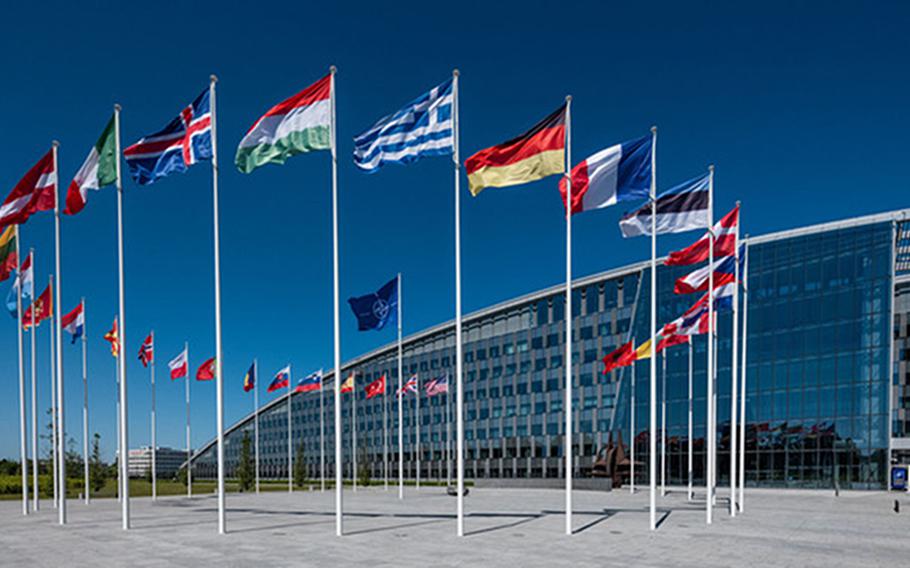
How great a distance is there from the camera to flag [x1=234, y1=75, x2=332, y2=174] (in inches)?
881

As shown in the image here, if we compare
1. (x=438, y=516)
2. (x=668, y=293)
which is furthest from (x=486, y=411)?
(x=438, y=516)

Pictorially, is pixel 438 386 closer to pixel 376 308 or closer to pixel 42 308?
pixel 376 308

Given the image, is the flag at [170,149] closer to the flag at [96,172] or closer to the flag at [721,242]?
the flag at [96,172]

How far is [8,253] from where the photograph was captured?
31.6m

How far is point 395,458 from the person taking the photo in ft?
356

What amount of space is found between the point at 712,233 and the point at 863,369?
4194 centimetres

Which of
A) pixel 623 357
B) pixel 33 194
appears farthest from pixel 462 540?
pixel 623 357

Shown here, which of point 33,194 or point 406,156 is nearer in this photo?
point 406,156

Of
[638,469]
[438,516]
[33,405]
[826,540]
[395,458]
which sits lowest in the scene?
[395,458]

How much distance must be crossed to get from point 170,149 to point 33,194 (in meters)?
7.44

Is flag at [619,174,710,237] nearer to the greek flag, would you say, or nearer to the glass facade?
the greek flag

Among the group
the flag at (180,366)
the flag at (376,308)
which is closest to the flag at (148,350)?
the flag at (180,366)

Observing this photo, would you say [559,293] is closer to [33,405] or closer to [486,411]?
[486,411]

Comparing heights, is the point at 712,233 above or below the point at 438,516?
above
